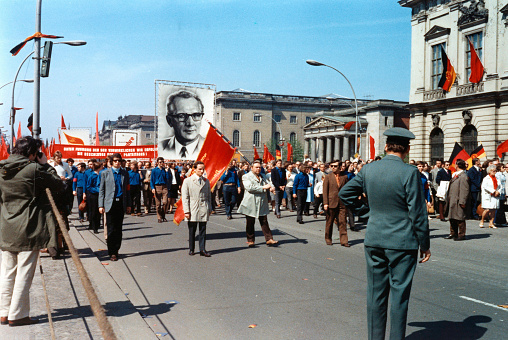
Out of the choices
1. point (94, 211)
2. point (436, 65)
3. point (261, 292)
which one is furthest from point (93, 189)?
point (436, 65)

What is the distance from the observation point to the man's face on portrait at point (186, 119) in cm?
1959

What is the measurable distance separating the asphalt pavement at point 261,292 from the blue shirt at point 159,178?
238 inches

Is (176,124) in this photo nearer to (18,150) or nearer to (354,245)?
(354,245)

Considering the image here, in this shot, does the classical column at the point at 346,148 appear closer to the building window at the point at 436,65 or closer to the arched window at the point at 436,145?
the arched window at the point at 436,145

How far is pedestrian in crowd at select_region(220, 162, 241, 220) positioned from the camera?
17.8 metres

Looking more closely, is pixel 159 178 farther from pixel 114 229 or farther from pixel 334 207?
pixel 114 229

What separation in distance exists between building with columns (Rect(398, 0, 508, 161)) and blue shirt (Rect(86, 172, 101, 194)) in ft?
87.9

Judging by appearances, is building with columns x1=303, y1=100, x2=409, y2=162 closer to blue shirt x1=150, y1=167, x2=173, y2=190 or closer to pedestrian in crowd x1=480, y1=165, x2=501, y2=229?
blue shirt x1=150, y1=167, x2=173, y2=190

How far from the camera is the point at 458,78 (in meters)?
36.1

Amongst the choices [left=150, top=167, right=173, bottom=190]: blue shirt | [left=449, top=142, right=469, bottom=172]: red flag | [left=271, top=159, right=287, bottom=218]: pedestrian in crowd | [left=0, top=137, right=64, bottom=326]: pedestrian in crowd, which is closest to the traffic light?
[left=150, top=167, right=173, bottom=190]: blue shirt

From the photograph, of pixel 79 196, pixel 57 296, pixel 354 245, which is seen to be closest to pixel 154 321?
pixel 57 296

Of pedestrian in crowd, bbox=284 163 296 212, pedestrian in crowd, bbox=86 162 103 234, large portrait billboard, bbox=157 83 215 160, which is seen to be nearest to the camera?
pedestrian in crowd, bbox=86 162 103 234

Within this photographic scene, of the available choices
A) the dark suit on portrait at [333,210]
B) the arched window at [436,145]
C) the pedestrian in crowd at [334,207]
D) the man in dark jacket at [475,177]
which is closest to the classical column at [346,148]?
the arched window at [436,145]

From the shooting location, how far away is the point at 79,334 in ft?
16.3
